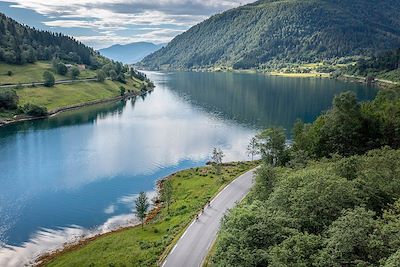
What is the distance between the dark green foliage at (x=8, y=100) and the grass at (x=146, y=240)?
114373mm

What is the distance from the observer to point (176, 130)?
15150cm

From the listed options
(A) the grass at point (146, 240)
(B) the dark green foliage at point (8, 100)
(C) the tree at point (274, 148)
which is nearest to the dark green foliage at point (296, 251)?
(A) the grass at point (146, 240)

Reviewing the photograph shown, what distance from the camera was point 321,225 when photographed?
32.5 metres

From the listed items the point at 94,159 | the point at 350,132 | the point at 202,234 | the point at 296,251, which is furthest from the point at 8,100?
the point at 296,251

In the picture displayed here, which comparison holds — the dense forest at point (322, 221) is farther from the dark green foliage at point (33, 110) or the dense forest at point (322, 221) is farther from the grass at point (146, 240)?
the dark green foliage at point (33, 110)

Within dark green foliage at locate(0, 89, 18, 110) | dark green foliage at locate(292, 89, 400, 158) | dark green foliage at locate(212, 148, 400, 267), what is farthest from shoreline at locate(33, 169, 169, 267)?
dark green foliage at locate(0, 89, 18, 110)

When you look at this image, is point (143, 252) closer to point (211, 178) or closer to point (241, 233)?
point (241, 233)

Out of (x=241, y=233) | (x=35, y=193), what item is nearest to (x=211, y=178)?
(x=35, y=193)

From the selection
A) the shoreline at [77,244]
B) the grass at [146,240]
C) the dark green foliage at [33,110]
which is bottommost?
the shoreline at [77,244]

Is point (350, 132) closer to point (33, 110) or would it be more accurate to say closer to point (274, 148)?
point (274, 148)

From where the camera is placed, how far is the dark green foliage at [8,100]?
165 meters

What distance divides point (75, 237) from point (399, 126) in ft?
201

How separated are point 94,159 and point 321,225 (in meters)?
89.0

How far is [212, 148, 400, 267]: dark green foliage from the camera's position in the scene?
26641 mm
